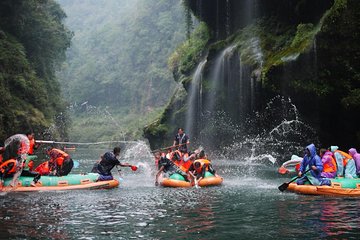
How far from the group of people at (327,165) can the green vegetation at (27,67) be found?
50.9ft

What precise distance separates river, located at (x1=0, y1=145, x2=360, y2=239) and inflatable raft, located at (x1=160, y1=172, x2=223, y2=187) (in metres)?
0.77

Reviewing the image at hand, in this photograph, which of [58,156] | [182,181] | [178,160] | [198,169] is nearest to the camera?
[182,181]

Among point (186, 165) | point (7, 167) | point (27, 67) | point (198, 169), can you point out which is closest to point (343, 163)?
point (198, 169)

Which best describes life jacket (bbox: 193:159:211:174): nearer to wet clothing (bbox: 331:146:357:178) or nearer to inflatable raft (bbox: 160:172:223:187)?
inflatable raft (bbox: 160:172:223:187)

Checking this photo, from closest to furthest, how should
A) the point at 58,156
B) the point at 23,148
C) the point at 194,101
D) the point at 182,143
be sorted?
the point at 23,148, the point at 58,156, the point at 182,143, the point at 194,101

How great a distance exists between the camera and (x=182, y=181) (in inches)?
540

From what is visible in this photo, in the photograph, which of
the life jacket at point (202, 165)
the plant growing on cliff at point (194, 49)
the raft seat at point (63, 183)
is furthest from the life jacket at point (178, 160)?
the plant growing on cliff at point (194, 49)

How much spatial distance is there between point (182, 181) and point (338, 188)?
4.86 metres

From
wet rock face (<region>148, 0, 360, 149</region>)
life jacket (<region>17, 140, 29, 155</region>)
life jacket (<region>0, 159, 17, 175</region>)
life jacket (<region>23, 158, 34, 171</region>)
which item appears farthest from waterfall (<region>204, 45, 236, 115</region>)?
life jacket (<region>0, 159, 17, 175</region>)

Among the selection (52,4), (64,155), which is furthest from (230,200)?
(52,4)

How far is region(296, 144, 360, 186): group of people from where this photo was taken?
457 inches

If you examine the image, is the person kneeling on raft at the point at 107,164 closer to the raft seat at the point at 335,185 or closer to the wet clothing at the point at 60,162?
the wet clothing at the point at 60,162

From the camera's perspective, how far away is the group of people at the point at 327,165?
11602 millimetres

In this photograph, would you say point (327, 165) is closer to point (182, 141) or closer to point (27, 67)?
point (182, 141)
